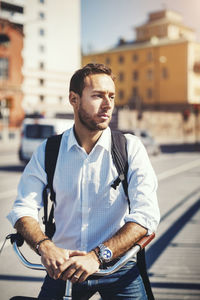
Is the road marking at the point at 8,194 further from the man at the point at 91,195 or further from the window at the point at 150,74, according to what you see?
the window at the point at 150,74

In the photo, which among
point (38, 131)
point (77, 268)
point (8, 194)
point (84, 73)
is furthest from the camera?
point (38, 131)

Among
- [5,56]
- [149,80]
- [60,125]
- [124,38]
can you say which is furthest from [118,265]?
[124,38]

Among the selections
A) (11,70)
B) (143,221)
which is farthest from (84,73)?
(11,70)

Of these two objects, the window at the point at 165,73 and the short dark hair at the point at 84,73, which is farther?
the window at the point at 165,73

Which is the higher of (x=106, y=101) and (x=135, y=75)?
(x=135, y=75)

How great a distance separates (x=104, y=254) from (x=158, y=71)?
63.7 metres

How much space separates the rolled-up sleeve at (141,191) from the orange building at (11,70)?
1408 inches

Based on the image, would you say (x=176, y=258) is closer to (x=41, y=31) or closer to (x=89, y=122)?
(x=89, y=122)

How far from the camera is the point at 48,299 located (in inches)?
70.5

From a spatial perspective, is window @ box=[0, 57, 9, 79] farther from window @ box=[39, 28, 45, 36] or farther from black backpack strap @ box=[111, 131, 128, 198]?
black backpack strap @ box=[111, 131, 128, 198]

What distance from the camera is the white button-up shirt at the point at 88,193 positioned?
193 centimetres

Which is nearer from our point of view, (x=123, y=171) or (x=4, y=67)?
(x=123, y=171)

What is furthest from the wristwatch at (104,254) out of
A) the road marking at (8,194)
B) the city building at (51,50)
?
the city building at (51,50)

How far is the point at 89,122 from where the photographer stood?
6.52ft
